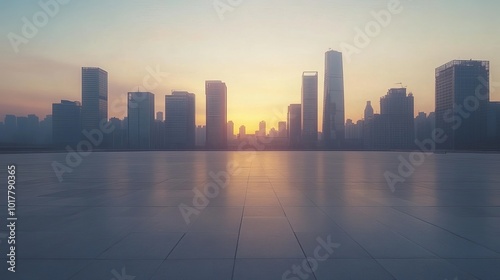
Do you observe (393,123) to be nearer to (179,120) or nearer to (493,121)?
(493,121)

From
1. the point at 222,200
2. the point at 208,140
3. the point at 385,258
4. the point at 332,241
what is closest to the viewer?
the point at 385,258

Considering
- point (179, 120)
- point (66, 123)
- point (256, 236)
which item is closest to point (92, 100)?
point (66, 123)

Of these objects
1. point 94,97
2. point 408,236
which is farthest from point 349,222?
point 94,97

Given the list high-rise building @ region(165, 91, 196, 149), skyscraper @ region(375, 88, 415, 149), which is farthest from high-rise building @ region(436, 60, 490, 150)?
high-rise building @ region(165, 91, 196, 149)

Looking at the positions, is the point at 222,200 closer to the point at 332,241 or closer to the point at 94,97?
the point at 332,241

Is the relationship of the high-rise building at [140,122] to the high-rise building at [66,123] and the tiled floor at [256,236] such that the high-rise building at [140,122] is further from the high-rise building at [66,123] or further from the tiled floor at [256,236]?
the tiled floor at [256,236]
